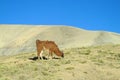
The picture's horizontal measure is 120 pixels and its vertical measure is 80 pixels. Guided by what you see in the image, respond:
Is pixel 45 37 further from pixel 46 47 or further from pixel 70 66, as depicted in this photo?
pixel 70 66

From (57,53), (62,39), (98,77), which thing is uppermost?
(62,39)

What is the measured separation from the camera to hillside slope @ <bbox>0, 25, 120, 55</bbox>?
4555 inches

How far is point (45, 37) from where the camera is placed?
126 metres

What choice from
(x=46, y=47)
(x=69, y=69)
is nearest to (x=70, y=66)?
(x=69, y=69)

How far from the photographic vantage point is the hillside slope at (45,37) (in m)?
116

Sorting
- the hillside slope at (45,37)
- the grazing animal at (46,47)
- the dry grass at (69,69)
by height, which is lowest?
the dry grass at (69,69)

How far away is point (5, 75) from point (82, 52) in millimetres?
10639

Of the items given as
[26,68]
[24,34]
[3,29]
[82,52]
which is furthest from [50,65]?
[3,29]

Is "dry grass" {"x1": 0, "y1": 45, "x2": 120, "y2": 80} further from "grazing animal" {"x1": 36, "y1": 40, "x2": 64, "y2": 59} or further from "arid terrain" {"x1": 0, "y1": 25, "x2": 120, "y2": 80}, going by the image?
"grazing animal" {"x1": 36, "y1": 40, "x2": 64, "y2": 59}

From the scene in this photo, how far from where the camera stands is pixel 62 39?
412 ft

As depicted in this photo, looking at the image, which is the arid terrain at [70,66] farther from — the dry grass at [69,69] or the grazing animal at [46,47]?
the grazing animal at [46,47]

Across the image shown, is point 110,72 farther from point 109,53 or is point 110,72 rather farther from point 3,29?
point 3,29

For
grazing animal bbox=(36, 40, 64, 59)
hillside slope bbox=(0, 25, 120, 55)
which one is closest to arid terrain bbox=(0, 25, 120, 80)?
grazing animal bbox=(36, 40, 64, 59)

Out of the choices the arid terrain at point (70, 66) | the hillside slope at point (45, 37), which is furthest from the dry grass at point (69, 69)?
the hillside slope at point (45, 37)
